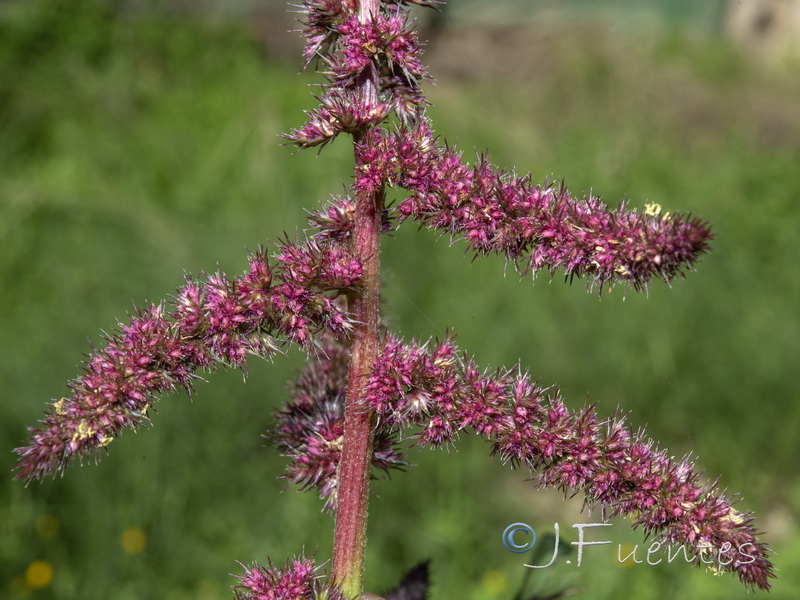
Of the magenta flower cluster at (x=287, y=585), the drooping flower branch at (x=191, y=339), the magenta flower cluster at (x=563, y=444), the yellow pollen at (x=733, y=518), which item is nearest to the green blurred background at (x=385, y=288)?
the drooping flower branch at (x=191, y=339)

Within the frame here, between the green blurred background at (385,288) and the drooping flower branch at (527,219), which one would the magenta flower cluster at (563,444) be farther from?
the green blurred background at (385,288)

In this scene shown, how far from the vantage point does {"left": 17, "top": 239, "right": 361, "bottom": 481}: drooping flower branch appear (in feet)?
3.44

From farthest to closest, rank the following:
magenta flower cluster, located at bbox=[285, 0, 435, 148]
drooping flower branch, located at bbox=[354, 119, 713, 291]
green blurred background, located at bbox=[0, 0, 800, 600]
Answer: green blurred background, located at bbox=[0, 0, 800, 600] < magenta flower cluster, located at bbox=[285, 0, 435, 148] < drooping flower branch, located at bbox=[354, 119, 713, 291]

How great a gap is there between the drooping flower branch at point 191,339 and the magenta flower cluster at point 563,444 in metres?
0.12

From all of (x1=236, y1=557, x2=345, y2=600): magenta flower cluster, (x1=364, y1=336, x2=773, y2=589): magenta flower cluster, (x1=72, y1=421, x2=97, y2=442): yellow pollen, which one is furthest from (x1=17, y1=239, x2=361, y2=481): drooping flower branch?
(x1=236, y1=557, x2=345, y2=600): magenta flower cluster

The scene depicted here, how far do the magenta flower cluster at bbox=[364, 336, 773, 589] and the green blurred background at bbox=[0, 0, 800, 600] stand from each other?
286 mm

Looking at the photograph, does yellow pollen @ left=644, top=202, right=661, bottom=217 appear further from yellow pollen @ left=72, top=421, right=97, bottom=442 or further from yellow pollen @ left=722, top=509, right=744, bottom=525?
Answer: yellow pollen @ left=72, top=421, right=97, bottom=442

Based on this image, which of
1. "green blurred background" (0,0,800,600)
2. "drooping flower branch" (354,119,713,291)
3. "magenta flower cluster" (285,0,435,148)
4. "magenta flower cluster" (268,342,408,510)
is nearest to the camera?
"drooping flower branch" (354,119,713,291)

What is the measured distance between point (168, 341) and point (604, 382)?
4.90 meters

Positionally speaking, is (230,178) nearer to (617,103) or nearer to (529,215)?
(617,103)

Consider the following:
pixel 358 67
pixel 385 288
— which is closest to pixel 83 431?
pixel 358 67

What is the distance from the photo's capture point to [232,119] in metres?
9.02

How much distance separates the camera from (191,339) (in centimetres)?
109

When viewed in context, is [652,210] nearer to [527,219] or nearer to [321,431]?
[527,219]
